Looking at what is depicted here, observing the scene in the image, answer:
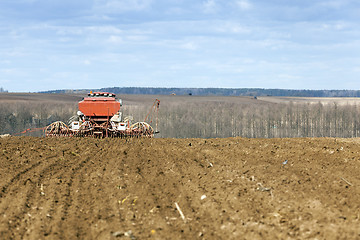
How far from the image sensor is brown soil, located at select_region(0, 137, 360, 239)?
290 inches

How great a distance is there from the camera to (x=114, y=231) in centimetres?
732

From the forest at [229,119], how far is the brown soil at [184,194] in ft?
237

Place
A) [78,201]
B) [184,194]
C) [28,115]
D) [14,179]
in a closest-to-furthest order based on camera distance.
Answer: [78,201] < [184,194] < [14,179] < [28,115]

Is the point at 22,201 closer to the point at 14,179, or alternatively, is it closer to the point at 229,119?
the point at 14,179

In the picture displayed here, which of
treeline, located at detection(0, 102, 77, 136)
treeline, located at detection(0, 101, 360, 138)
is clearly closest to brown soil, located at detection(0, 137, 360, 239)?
treeline, located at detection(0, 102, 77, 136)

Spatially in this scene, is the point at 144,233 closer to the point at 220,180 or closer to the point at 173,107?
the point at 220,180

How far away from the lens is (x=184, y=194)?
9.22 m

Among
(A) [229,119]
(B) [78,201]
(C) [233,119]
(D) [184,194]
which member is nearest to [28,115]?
(A) [229,119]

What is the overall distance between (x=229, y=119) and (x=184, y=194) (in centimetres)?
8799

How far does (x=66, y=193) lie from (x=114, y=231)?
9.01 ft

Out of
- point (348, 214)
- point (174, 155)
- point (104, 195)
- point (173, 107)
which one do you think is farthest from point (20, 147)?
point (173, 107)

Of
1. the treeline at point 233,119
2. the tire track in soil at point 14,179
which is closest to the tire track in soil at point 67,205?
the tire track in soil at point 14,179

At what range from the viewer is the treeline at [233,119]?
88.4 metres

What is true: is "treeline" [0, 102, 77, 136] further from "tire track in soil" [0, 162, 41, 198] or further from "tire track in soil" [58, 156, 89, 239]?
"tire track in soil" [58, 156, 89, 239]
